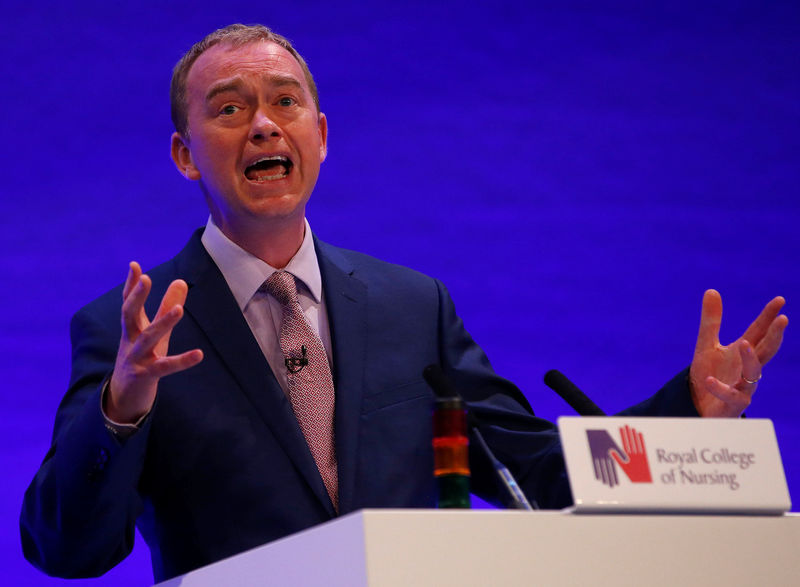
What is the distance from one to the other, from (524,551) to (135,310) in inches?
24.6

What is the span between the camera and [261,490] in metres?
1.72

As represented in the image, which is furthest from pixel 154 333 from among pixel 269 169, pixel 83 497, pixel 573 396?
pixel 269 169

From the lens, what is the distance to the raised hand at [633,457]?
112 centimetres

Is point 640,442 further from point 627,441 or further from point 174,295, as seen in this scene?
point 174,295

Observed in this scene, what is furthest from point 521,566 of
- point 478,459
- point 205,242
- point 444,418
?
point 205,242

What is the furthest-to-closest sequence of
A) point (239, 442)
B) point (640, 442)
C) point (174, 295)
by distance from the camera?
point (239, 442)
point (174, 295)
point (640, 442)

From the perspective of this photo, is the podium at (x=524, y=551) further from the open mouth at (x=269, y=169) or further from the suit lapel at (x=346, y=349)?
the open mouth at (x=269, y=169)

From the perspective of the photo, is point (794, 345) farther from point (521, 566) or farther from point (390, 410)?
point (521, 566)

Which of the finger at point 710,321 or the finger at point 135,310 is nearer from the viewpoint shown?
the finger at point 135,310

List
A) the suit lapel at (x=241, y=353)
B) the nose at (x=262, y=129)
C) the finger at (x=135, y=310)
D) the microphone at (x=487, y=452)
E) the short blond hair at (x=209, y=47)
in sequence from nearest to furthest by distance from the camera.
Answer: the microphone at (x=487, y=452) → the finger at (x=135, y=310) → the suit lapel at (x=241, y=353) → the nose at (x=262, y=129) → the short blond hair at (x=209, y=47)

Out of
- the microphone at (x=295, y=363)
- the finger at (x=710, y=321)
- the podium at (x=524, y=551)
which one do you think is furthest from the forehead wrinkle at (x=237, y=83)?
the podium at (x=524, y=551)

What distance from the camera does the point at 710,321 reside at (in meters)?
1.60

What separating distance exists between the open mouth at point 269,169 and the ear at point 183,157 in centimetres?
18

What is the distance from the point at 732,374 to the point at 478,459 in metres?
0.53
